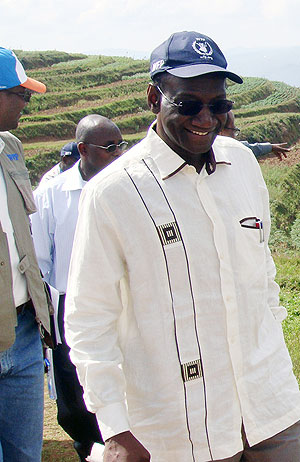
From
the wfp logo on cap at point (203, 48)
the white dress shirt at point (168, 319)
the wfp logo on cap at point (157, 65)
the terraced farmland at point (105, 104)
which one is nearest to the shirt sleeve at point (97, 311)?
the white dress shirt at point (168, 319)

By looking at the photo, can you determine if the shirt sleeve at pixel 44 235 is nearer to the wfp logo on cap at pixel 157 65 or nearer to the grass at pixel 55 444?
the grass at pixel 55 444

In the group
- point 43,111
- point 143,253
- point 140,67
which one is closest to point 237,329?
point 143,253

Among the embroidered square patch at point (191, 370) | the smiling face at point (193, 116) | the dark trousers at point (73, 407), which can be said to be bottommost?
the dark trousers at point (73, 407)

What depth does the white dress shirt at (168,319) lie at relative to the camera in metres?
2.00

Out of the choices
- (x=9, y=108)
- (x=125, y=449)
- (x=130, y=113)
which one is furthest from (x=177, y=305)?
(x=130, y=113)

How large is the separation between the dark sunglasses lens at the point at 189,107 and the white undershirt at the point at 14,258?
1018mm

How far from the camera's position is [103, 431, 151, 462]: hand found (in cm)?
191

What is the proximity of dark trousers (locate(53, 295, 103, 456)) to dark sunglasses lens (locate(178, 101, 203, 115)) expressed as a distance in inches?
82.0

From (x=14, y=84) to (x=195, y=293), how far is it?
4.38 feet

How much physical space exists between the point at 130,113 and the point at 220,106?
107 ft

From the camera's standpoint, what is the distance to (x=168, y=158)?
7.02ft

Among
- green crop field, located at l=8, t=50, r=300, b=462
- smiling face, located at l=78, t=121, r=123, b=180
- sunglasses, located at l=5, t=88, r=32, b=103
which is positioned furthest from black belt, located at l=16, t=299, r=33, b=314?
green crop field, located at l=8, t=50, r=300, b=462

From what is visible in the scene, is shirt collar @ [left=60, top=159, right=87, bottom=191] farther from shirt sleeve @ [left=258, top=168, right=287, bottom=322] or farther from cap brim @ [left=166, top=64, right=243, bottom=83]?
cap brim @ [left=166, top=64, right=243, bottom=83]

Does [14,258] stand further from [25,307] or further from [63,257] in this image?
[63,257]
